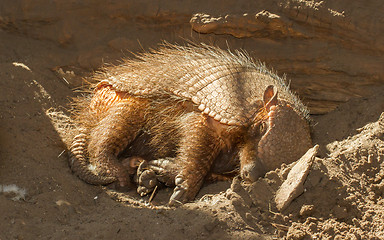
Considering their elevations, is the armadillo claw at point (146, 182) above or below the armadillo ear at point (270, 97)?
below

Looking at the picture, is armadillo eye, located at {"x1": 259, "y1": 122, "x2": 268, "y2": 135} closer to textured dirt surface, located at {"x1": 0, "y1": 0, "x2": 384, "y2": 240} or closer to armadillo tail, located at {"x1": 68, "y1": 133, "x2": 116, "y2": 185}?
textured dirt surface, located at {"x1": 0, "y1": 0, "x2": 384, "y2": 240}

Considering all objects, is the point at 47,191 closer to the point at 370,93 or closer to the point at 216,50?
the point at 216,50

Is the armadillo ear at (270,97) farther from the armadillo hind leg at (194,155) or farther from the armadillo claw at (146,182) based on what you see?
the armadillo claw at (146,182)

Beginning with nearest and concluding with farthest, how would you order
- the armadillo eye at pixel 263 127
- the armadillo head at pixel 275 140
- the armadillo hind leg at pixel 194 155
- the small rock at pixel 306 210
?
1. the small rock at pixel 306 210
2. the armadillo head at pixel 275 140
3. the armadillo eye at pixel 263 127
4. the armadillo hind leg at pixel 194 155

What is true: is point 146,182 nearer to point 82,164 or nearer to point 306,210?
point 82,164

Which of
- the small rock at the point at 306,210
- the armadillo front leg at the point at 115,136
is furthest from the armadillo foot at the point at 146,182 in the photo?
the small rock at the point at 306,210

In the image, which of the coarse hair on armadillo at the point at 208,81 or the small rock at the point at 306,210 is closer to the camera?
the small rock at the point at 306,210
